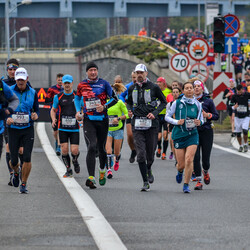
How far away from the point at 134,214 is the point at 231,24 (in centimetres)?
1642

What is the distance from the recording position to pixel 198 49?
2684cm

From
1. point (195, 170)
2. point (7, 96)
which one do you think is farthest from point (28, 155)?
Result: point (195, 170)

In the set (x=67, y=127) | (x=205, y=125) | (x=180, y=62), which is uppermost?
Result: (x=180, y=62)

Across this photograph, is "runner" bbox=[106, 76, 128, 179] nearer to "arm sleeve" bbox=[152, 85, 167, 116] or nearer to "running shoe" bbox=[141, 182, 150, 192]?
"arm sleeve" bbox=[152, 85, 167, 116]

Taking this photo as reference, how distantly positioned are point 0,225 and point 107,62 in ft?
190

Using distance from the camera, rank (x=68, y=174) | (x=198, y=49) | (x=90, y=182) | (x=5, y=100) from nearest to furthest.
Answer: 1. (x=5, y=100)
2. (x=90, y=182)
3. (x=68, y=174)
4. (x=198, y=49)

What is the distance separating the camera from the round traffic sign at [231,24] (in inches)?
976

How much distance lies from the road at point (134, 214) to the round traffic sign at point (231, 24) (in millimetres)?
11049

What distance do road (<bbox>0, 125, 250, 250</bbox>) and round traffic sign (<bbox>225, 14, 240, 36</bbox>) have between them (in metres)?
11.0

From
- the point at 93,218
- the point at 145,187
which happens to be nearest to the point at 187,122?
the point at 145,187

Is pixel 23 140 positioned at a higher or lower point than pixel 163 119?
higher

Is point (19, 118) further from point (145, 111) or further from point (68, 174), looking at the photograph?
point (68, 174)

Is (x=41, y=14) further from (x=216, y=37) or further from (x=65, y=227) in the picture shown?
(x=65, y=227)

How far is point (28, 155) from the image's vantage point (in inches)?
445
